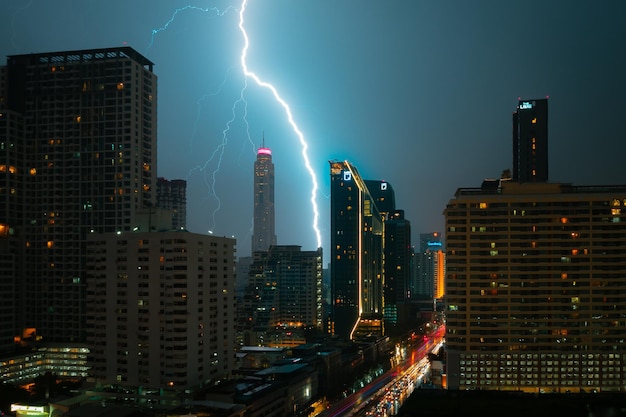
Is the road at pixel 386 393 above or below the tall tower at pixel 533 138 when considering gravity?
below

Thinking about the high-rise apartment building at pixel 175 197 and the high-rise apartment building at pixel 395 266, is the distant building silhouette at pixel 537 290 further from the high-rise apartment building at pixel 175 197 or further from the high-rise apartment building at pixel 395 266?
the high-rise apartment building at pixel 395 266

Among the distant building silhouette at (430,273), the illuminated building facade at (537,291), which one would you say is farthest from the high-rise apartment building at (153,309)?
the distant building silhouette at (430,273)

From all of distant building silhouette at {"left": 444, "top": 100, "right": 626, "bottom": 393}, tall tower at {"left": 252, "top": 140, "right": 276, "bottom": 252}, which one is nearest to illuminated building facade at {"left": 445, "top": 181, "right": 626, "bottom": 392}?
distant building silhouette at {"left": 444, "top": 100, "right": 626, "bottom": 393}

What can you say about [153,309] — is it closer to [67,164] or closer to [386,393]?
[67,164]

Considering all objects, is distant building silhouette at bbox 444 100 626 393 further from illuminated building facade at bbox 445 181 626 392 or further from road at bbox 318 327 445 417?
road at bbox 318 327 445 417

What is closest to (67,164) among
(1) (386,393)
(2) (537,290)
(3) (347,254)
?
(1) (386,393)

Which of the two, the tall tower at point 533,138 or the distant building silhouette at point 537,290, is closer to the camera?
the distant building silhouette at point 537,290
